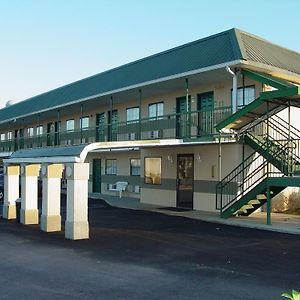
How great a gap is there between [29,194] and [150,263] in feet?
23.8

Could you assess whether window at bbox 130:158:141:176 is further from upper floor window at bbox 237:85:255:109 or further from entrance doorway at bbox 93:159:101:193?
upper floor window at bbox 237:85:255:109

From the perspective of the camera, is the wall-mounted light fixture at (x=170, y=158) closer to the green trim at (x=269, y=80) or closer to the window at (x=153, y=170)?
the window at (x=153, y=170)

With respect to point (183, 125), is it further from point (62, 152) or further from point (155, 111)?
point (62, 152)

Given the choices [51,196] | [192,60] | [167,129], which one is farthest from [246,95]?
[51,196]

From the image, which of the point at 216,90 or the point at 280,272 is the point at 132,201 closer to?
the point at 216,90

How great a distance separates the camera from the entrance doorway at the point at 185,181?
20.5m

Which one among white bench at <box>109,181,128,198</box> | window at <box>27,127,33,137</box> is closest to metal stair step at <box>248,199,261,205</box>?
white bench at <box>109,181,128,198</box>

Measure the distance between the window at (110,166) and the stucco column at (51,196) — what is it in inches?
544

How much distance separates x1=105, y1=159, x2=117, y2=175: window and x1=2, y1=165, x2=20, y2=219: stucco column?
11.3 m

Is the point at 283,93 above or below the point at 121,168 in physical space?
above

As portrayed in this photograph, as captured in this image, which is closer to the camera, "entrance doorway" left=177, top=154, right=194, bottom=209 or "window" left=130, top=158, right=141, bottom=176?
"entrance doorway" left=177, top=154, right=194, bottom=209

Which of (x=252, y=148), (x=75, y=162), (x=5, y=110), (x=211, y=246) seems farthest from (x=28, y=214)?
(x=5, y=110)

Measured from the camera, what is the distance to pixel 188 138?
679 inches

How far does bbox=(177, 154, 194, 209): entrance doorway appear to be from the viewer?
2045cm
